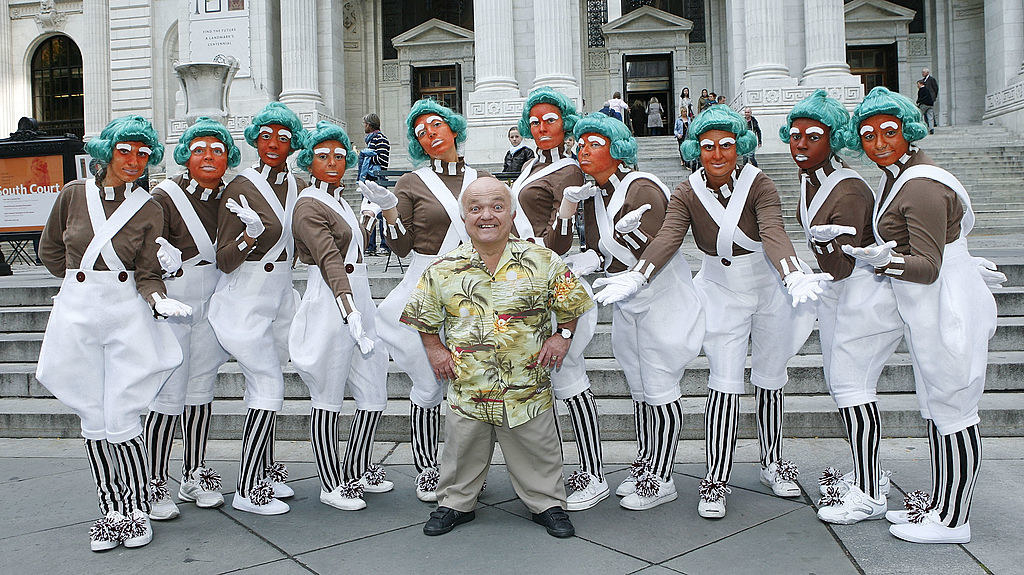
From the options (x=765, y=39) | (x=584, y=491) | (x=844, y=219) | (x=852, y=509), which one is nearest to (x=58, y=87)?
(x=765, y=39)

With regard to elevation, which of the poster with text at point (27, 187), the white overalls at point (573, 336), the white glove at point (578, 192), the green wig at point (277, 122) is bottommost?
the white overalls at point (573, 336)

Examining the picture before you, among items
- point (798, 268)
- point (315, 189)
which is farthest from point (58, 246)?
point (798, 268)

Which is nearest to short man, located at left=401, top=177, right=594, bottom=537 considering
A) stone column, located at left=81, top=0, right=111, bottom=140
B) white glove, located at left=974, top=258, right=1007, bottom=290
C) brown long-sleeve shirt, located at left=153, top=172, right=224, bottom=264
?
brown long-sleeve shirt, located at left=153, top=172, right=224, bottom=264

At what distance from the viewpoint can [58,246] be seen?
439 centimetres

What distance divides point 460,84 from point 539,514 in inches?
1080

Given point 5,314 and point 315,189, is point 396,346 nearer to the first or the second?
point 315,189

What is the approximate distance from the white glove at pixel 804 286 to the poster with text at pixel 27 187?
36.8 ft

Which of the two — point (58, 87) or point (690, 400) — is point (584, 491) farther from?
point (58, 87)

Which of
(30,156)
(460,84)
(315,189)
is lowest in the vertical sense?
(315,189)

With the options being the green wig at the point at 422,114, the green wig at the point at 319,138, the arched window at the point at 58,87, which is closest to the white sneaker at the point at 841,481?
the green wig at the point at 422,114

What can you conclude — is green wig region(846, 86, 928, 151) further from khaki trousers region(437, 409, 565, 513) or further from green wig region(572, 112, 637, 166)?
khaki trousers region(437, 409, 565, 513)

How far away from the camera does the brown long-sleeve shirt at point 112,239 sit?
13.9ft

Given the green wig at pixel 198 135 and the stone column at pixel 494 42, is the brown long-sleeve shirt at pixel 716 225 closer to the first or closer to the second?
the green wig at pixel 198 135

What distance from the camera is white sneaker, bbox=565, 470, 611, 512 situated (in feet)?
15.3
